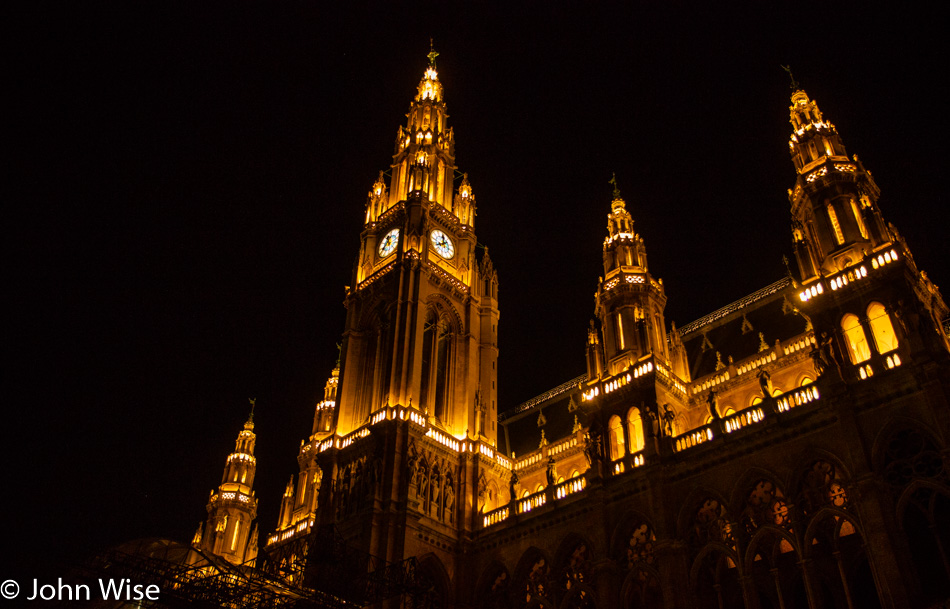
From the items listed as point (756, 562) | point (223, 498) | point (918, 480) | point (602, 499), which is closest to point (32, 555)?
point (602, 499)

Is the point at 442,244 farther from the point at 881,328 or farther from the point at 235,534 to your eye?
the point at 881,328

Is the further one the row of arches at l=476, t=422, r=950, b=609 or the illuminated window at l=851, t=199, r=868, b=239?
the illuminated window at l=851, t=199, r=868, b=239

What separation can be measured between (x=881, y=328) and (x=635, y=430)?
38.9ft

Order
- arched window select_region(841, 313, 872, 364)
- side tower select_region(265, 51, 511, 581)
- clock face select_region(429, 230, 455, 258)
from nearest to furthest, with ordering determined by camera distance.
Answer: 1. arched window select_region(841, 313, 872, 364)
2. side tower select_region(265, 51, 511, 581)
3. clock face select_region(429, 230, 455, 258)

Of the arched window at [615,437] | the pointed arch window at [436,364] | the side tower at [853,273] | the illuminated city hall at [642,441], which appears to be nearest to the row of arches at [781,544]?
the illuminated city hall at [642,441]

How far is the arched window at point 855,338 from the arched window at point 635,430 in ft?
33.6

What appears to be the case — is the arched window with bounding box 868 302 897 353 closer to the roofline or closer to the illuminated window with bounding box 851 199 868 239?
the illuminated window with bounding box 851 199 868 239

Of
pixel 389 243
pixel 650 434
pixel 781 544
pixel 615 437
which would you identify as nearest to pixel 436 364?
pixel 389 243

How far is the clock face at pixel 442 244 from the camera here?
1969 inches

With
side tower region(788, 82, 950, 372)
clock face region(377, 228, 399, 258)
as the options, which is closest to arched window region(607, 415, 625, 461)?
side tower region(788, 82, 950, 372)

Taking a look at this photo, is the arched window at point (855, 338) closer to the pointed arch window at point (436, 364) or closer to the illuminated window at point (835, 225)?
the illuminated window at point (835, 225)

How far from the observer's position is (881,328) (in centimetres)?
2873

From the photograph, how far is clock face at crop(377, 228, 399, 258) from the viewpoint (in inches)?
1944

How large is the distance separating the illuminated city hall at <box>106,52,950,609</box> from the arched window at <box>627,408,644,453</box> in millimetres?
110
